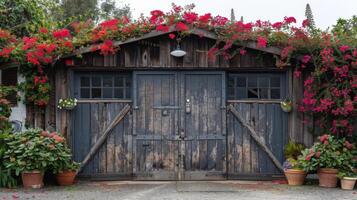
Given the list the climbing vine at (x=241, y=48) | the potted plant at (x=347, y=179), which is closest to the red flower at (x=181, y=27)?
the climbing vine at (x=241, y=48)

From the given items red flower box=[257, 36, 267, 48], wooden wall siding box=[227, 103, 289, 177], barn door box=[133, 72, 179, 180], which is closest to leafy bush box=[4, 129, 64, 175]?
barn door box=[133, 72, 179, 180]

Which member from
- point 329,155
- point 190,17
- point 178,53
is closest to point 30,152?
point 178,53

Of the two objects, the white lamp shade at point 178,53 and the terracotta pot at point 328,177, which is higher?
the white lamp shade at point 178,53

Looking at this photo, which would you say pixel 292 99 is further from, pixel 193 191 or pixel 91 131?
pixel 91 131

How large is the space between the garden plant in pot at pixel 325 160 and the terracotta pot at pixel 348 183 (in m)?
0.21

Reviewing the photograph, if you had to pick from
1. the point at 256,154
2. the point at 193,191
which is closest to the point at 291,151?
the point at 256,154

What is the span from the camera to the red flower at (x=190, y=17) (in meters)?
9.81

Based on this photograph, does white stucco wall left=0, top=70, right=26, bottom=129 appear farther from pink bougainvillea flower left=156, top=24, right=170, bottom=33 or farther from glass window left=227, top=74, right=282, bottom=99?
glass window left=227, top=74, right=282, bottom=99

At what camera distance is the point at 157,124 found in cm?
1023

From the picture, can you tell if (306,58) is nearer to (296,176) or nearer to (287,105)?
(287,105)

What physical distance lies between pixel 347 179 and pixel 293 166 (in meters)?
1.06

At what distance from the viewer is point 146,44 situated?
10172mm

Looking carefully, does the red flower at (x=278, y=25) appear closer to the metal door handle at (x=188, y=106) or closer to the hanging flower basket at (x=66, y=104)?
the metal door handle at (x=188, y=106)

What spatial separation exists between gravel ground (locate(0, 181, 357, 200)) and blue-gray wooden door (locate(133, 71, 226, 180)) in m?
0.45
